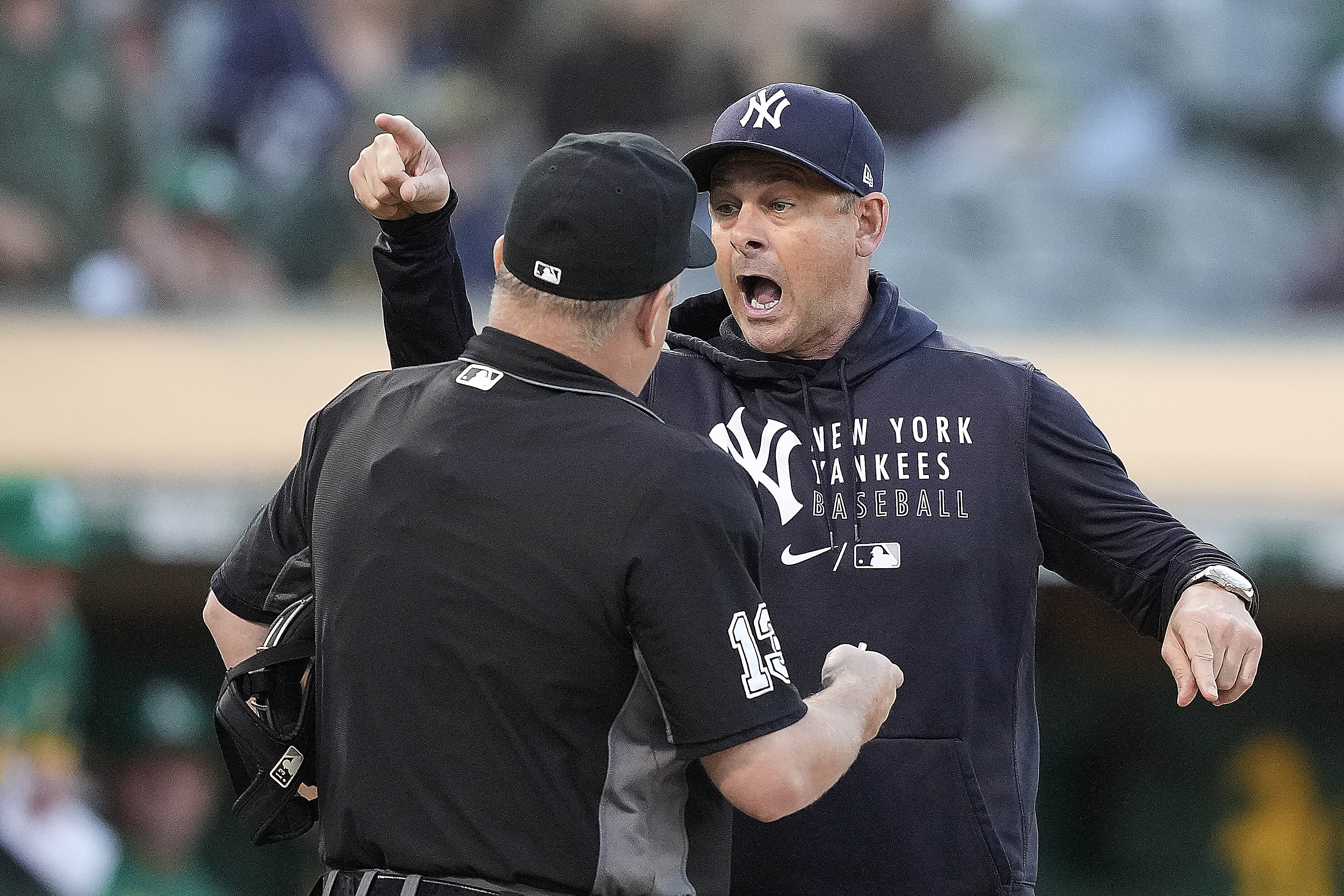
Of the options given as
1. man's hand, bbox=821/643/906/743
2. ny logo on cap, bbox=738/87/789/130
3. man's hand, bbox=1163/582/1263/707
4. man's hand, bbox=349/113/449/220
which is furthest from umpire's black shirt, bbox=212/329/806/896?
ny logo on cap, bbox=738/87/789/130

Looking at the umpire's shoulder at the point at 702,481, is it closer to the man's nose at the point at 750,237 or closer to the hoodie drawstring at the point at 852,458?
the hoodie drawstring at the point at 852,458

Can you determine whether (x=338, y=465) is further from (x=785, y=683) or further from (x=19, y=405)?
(x=19, y=405)

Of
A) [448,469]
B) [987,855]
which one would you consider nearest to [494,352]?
[448,469]

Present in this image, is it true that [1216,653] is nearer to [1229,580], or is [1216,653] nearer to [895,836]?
[1229,580]

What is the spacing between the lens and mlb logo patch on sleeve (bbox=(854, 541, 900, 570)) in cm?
250

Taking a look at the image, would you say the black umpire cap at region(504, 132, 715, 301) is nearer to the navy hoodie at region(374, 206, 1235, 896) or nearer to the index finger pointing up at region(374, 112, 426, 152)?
the index finger pointing up at region(374, 112, 426, 152)

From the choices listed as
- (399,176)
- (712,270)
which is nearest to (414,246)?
(399,176)

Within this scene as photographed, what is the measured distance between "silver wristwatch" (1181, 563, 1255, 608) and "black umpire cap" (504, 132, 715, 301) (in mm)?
954

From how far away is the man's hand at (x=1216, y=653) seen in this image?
2.27 metres

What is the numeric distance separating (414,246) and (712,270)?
4.20 meters

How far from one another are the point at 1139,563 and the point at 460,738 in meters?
1.18

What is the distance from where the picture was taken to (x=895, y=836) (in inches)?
96.3

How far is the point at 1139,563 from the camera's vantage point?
2.52m

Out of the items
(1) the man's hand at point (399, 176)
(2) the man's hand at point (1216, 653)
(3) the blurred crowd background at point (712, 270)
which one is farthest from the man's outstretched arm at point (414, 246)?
(3) the blurred crowd background at point (712, 270)
